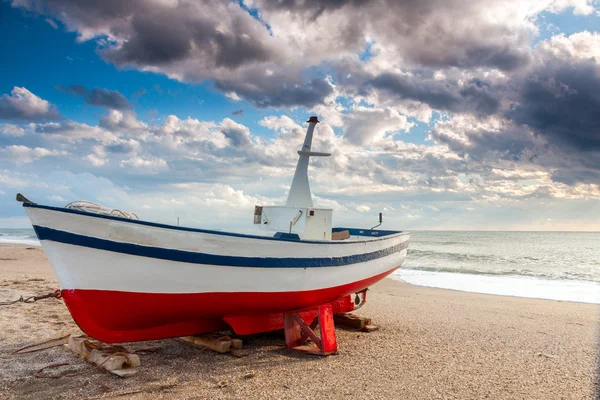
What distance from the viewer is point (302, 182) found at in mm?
9422

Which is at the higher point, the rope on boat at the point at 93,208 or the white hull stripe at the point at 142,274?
the rope on boat at the point at 93,208

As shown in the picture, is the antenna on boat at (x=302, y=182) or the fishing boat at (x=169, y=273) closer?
the fishing boat at (x=169, y=273)

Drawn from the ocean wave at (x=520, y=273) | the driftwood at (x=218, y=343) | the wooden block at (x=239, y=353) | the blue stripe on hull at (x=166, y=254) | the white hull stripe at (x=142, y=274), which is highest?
the blue stripe on hull at (x=166, y=254)

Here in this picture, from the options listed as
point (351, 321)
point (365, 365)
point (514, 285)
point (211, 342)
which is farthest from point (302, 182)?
point (514, 285)

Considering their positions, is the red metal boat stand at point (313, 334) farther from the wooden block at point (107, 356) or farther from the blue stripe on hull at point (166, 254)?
the wooden block at point (107, 356)

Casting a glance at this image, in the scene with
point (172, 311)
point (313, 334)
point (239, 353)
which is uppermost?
point (172, 311)

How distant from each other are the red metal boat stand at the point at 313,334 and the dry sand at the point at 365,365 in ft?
0.54

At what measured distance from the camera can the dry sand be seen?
4832 mm

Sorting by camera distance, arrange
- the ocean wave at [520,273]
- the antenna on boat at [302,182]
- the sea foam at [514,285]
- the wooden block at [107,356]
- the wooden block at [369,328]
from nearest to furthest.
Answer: the wooden block at [107,356], the wooden block at [369,328], the antenna on boat at [302,182], the sea foam at [514,285], the ocean wave at [520,273]

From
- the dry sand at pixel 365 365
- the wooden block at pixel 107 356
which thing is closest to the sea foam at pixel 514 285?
the dry sand at pixel 365 365

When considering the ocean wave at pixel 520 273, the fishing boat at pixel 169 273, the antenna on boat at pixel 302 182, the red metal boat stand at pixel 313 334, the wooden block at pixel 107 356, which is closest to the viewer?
the fishing boat at pixel 169 273

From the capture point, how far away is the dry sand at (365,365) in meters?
4.83

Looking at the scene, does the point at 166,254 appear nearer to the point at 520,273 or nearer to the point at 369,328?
the point at 369,328

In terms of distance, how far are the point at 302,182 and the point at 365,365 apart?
181 inches
